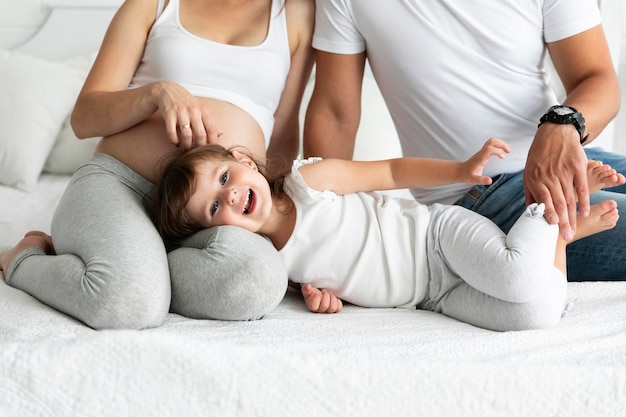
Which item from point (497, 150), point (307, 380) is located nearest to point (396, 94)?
point (497, 150)

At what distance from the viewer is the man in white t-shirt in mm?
1644

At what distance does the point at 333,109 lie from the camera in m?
1.91

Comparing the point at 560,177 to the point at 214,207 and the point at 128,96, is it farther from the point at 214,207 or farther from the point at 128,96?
the point at 128,96

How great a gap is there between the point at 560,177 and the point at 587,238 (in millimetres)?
228

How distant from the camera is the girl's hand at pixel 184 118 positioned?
1.44m

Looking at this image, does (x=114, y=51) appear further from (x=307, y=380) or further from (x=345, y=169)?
(x=307, y=380)

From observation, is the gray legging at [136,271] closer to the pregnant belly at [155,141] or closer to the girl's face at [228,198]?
the girl's face at [228,198]

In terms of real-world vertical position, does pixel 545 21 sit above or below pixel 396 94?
above

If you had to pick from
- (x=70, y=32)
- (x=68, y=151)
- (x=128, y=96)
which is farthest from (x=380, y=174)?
(x=70, y=32)

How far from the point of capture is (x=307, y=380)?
0.95m

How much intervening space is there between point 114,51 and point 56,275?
2.02ft

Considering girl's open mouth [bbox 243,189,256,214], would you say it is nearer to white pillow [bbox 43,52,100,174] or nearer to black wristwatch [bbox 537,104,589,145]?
black wristwatch [bbox 537,104,589,145]

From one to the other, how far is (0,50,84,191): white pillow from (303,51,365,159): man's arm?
3.24 feet

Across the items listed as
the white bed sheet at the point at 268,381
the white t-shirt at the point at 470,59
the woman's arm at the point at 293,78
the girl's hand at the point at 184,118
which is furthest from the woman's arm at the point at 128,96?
the white bed sheet at the point at 268,381
